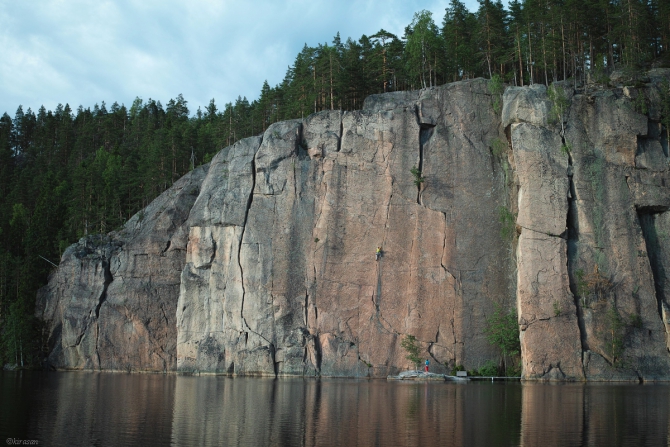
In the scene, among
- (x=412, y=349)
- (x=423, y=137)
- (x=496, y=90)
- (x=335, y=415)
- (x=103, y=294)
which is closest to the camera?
(x=335, y=415)

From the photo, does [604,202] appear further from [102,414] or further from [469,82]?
[102,414]

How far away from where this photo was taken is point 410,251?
192ft

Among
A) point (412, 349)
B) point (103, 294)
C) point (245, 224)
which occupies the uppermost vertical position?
point (245, 224)

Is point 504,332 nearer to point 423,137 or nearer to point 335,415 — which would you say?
point 423,137

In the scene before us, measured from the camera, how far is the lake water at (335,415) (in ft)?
72.0

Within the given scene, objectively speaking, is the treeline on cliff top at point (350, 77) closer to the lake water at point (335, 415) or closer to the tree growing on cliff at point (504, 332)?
the tree growing on cliff at point (504, 332)

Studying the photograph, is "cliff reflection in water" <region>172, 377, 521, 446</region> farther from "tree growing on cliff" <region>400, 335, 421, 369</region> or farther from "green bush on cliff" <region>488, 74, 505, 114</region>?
"green bush on cliff" <region>488, 74, 505, 114</region>

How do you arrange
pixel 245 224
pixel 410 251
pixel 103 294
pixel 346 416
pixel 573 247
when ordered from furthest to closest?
pixel 103 294 → pixel 245 224 → pixel 410 251 → pixel 573 247 → pixel 346 416

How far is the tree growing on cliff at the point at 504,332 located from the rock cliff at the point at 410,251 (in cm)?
95

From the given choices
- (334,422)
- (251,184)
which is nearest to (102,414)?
(334,422)

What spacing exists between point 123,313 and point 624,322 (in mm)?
45489

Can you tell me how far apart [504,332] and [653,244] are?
14719mm

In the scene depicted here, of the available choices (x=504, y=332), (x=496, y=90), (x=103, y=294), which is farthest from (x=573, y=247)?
(x=103, y=294)

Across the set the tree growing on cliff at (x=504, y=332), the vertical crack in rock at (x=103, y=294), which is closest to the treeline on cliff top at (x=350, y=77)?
the vertical crack in rock at (x=103, y=294)
